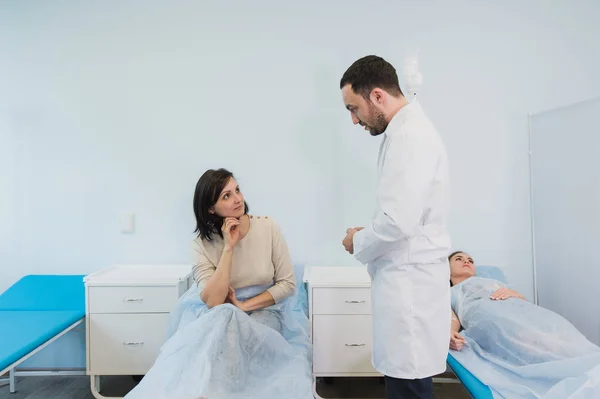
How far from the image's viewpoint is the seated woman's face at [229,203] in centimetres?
189

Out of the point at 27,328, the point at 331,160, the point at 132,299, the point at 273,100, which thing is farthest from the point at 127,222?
the point at 331,160

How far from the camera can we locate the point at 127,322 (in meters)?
2.23

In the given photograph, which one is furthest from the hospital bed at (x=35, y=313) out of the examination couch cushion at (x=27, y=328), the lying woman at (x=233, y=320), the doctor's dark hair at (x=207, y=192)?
the doctor's dark hair at (x=207, y=192)

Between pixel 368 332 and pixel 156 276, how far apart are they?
1.08 meters

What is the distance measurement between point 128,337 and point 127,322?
73 millimetres

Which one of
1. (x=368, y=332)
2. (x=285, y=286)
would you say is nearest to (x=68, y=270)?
(x=285, y=286)

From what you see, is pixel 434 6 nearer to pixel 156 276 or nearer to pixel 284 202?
pixel 284 202

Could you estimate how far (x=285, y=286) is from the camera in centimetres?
197

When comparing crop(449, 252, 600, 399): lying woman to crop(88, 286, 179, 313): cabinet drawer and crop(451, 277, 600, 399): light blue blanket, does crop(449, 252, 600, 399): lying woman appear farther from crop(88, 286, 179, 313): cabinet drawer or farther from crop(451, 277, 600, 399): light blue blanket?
crop(88, 286, 179, 313): cabinet drawer

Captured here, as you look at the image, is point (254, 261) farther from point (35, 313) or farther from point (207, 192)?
point (35, 313)

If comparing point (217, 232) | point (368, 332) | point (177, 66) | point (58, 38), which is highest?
point (58, 38)

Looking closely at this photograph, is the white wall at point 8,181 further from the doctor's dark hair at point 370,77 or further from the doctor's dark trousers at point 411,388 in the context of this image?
the doctor's dark trousers at point 411,388

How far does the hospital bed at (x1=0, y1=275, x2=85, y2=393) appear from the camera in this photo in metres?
1.83

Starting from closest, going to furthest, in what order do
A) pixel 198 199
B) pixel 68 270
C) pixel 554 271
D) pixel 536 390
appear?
pixel 536 390 < pixel 198 199 < pixel 554 271 < pixel 68 270
